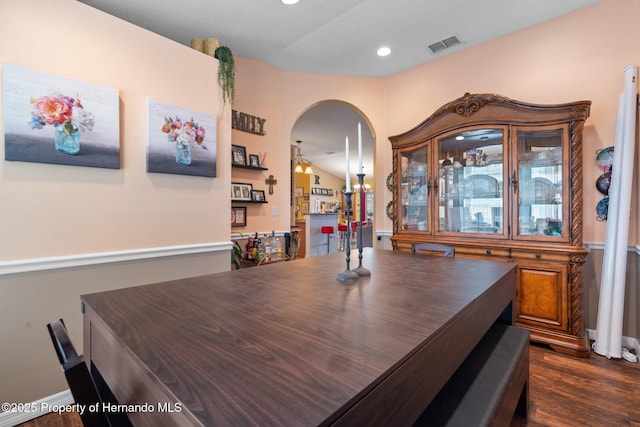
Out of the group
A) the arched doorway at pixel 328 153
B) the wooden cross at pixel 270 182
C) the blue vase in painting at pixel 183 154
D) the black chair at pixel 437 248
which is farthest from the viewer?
the arched doorway at pixel 328 153

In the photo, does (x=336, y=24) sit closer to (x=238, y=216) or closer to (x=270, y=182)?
(x=270, y=182)

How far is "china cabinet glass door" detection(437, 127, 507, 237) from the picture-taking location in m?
2.83

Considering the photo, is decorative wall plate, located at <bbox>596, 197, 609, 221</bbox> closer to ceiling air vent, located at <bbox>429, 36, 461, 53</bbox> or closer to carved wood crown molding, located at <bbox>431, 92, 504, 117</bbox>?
carved wood crown molding, located at <bbox>431, 92, 504, 117</bbox>

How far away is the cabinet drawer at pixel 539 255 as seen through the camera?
7.88 feet

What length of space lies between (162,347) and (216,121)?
225cm

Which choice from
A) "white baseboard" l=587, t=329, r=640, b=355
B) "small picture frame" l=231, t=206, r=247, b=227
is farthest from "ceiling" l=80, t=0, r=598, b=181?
"white baseboard" l=587, t=329, r=640, b=355

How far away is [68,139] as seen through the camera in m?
1.79

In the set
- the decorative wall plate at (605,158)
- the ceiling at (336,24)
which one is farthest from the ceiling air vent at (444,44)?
the decorative wall plate at (605,158)

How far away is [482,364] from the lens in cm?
124

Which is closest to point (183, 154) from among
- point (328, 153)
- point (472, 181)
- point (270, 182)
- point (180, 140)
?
point (180, 140)

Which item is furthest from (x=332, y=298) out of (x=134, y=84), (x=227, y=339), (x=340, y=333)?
(x=134, y=84)

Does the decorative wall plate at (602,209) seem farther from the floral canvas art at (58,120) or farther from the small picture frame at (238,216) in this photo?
the floral canvas art at (58,120)

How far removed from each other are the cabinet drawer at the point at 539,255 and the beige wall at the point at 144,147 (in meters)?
0.50

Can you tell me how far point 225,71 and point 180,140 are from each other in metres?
0.79
